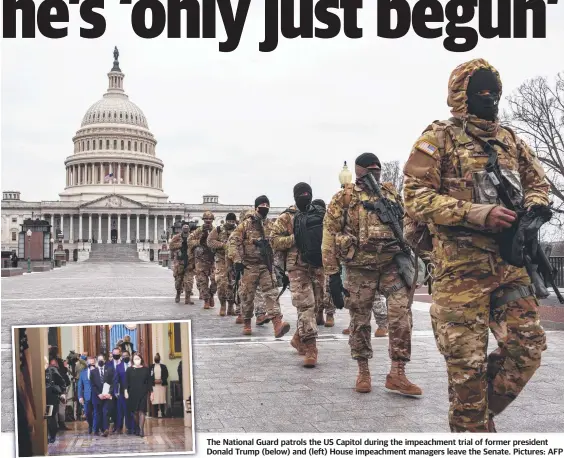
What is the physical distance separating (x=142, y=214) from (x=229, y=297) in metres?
113

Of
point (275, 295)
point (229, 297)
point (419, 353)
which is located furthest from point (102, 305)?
point (419, 353)

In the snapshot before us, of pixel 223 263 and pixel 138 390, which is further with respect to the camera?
pixel 223 263

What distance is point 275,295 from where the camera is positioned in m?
9.27

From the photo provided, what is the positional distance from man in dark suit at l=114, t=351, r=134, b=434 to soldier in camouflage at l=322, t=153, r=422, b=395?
111 inches

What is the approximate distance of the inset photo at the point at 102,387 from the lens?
3.43 metres

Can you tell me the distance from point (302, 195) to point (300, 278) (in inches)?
36.5

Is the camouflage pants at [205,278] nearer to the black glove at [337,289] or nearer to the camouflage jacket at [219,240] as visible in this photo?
the camouflage jacket at [219,240]

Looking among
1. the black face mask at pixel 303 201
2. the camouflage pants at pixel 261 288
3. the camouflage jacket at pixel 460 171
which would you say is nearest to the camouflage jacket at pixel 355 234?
the black face mask at pixel 303 201

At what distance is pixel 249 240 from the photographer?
32.1ft

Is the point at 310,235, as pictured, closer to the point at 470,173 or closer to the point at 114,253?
the point at 470,173

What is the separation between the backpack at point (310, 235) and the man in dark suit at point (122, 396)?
421cm

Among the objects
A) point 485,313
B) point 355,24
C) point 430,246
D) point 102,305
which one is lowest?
point 102,305

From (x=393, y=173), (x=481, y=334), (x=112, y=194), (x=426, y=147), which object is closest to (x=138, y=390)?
(x=481, y=334)

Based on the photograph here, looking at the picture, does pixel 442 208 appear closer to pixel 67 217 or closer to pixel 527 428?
pixel 527 428
